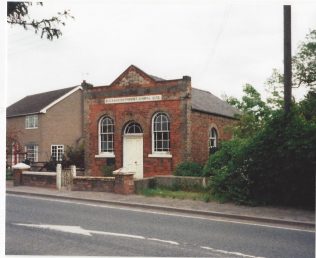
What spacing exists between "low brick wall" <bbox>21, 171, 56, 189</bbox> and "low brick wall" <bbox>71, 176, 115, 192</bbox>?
163cm

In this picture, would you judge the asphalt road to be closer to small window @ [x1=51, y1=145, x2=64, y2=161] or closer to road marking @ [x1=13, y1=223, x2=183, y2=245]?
road marking @ [x1=13, y1=223, x2=183, y2=245]

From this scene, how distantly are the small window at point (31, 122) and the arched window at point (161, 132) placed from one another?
52.5 feet

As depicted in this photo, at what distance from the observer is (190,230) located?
9.20m

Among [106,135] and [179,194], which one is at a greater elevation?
[106,135]

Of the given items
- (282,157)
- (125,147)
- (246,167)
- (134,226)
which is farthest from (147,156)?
(134,226)

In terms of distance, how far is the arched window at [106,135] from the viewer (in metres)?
21.9

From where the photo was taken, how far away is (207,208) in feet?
39.3

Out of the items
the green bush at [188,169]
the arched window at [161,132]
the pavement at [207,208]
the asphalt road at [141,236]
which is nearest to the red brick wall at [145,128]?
the arched window at [161,132]

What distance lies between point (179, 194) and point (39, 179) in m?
7.49

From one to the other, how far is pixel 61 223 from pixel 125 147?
37.3 ft

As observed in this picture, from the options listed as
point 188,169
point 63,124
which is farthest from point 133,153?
point 63,124

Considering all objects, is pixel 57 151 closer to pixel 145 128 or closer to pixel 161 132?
pixel 145 128

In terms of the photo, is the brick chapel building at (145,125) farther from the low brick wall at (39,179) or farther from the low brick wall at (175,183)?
the low brick wall at (39,179)

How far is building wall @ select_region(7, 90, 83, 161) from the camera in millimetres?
32219
